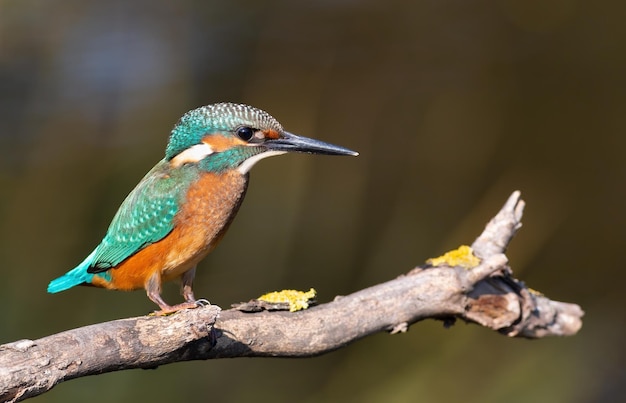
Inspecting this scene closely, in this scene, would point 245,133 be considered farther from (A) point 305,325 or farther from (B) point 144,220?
(A) point 305,325

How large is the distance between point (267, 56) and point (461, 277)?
3690 millimetres

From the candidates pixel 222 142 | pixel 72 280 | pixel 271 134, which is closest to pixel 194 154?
pixel 222 142

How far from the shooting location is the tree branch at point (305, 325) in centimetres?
197

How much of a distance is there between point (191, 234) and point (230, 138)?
14.4 inches

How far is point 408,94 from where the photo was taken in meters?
6.37

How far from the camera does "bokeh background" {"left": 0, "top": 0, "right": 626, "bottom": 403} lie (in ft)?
12.6

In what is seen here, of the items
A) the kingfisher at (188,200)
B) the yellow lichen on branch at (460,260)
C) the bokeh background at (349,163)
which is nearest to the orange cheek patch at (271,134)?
the kingfisher at (188,200)

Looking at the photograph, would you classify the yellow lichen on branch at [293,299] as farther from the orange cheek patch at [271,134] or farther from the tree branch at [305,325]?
the orange cheek patch at [271,134]

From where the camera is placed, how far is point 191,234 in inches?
113

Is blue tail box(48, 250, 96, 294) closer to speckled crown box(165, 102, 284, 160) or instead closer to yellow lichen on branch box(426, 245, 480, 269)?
speckled crown box(165, 102, 284, 160)

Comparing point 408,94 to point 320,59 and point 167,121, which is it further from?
point 167,121

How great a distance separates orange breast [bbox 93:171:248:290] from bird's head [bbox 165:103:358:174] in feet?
0.24

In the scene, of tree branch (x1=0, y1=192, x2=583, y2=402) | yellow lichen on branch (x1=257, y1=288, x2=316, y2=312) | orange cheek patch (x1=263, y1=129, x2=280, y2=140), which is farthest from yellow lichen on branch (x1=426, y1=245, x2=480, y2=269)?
orange cheek patch (x1=263, y1=129, x2=280, y2=140)

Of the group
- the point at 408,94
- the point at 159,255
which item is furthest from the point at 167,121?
the point at 159,255
